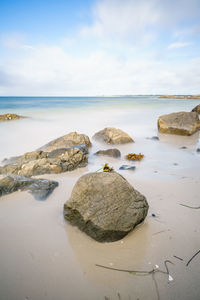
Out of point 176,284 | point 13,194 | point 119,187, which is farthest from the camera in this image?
point 13,194

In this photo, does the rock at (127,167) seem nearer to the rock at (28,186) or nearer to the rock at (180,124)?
the rock at (28,186)

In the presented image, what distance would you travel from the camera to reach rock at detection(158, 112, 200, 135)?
9.42 metres

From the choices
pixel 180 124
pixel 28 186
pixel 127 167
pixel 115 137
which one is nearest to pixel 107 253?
pixel 28 186

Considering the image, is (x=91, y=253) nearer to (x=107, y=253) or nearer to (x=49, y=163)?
(x=107, y=253)

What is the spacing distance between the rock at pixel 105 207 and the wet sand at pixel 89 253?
14cm

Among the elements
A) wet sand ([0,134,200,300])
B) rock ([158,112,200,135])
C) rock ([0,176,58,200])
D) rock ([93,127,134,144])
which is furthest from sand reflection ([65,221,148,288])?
rock ([158,112,200,135])

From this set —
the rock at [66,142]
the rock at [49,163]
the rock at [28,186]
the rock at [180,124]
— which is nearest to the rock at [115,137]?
the rock at [66,142]

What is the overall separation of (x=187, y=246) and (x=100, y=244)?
111cm

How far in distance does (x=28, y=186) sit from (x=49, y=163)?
3.82 ft

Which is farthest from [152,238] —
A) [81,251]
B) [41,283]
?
[41,283]

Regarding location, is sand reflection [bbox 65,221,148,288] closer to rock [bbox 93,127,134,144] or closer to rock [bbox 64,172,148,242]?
rock [bbox 64,172,148,242]

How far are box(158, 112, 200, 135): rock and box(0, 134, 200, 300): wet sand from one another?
263 inches

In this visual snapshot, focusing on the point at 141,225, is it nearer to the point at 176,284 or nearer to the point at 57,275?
the point at 176,284

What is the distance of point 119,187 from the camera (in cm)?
258
